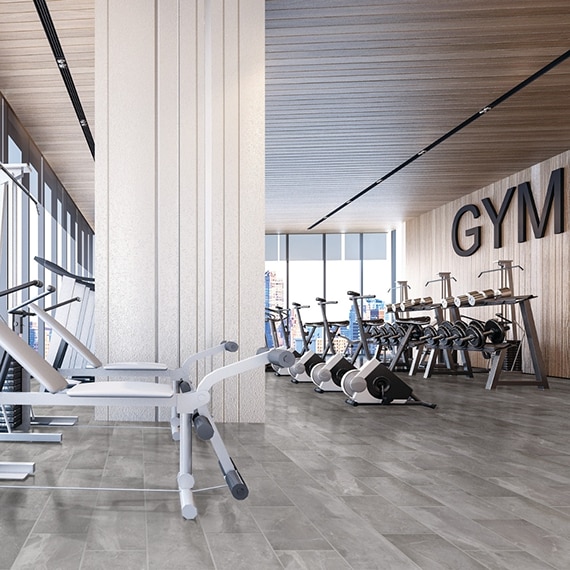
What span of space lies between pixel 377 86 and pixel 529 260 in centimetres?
446

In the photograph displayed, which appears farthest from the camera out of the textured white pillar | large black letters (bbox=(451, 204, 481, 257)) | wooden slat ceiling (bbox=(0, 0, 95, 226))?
large black letters (bbox=(451, 204, 481, 257))

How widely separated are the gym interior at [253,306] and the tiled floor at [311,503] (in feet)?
0.05

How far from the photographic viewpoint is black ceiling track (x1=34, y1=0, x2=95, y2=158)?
489cm

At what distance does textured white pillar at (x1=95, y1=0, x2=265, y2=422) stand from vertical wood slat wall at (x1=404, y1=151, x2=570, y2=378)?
481 cm

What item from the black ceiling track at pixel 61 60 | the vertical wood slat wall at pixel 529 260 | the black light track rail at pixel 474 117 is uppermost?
the black ceiling track at pixel 61 60

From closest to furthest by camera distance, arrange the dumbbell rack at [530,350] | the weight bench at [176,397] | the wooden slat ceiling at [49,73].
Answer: the weight bench at [176,397]
the wooden slat ceiling at [49,73]
the dumbbell rack at [530,350]

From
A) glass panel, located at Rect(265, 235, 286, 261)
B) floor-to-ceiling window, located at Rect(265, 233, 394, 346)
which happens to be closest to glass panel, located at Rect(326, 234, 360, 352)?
floor-to-ceiling window, located at Rect(265, 233, 394, 346)

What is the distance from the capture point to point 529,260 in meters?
9.27

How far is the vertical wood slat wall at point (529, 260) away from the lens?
28.0 ft

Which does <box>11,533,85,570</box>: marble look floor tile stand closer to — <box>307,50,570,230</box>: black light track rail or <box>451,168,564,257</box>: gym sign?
<box>307,50,570,230</box>: black light track rail

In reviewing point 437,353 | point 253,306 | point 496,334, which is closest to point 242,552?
point 253,306

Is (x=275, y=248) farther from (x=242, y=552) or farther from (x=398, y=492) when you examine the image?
(x=242, y=552)

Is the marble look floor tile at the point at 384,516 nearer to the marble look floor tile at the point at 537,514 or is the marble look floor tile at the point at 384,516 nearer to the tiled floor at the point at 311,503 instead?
the tiled floor at the point at 311,503

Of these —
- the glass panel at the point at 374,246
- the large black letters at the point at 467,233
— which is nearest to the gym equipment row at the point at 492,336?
the large black letters at the point at 467,233
